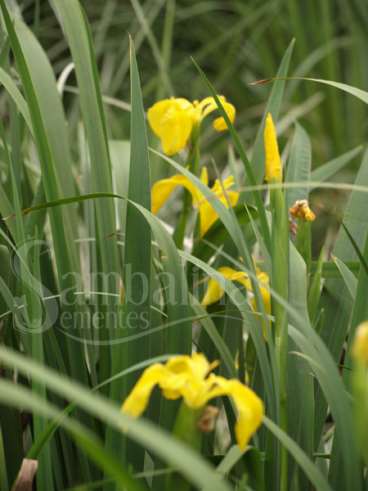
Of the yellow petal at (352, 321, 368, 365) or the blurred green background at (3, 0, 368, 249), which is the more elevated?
the blurred green background at (3, 0, 368, 249)

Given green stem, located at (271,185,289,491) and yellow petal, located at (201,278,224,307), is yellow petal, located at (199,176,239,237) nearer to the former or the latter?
yellow petal, located at (201,278,224,307)

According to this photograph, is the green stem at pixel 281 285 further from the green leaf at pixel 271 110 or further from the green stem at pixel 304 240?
the green leaf at pixel 271 110

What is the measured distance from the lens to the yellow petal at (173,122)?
2.58 feet

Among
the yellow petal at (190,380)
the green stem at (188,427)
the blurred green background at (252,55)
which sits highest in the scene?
the blurred green background at (252,55)

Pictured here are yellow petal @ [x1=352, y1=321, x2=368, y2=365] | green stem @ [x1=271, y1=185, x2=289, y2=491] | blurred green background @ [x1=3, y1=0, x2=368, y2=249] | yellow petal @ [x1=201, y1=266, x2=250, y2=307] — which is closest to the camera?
yellow petal @ [x1=352, y1=321, x2=368, y2=365]

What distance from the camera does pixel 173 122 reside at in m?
0.79

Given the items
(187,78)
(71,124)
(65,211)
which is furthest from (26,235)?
(187,78)

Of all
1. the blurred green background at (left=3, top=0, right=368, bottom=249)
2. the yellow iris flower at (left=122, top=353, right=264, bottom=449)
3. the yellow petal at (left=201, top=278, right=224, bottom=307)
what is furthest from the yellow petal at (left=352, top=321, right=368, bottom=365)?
the blurred green background at (left=3, top=0, right=368, bottom=249)

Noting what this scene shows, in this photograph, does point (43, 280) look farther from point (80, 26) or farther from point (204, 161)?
point (204, 161)

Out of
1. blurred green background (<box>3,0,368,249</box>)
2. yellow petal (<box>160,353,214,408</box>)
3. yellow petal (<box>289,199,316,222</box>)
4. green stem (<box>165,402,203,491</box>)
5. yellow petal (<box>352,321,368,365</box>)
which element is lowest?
green stem (<box>165,402,203,491</box>)

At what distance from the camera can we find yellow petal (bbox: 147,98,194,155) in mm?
788

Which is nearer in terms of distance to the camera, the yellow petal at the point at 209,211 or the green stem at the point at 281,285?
the green stem at the point at 281,285

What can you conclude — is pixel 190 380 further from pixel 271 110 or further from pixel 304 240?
pixel 271 110

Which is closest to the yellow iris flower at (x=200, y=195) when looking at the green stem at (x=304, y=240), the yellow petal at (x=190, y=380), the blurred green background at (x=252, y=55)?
the green stem at (x=304, y=240)
